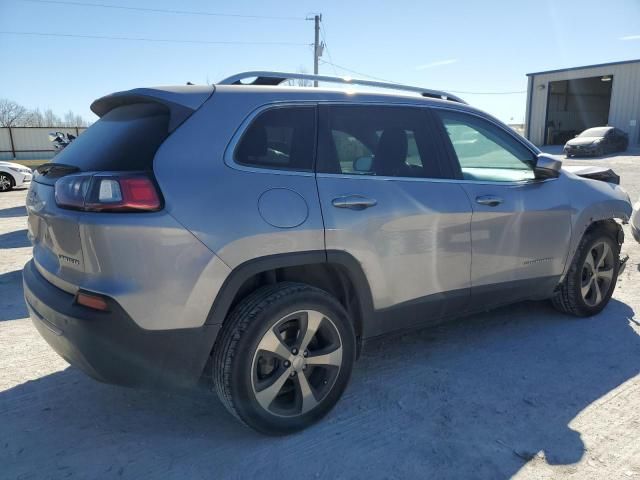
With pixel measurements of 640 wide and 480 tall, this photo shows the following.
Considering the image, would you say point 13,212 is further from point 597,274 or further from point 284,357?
point 597,274

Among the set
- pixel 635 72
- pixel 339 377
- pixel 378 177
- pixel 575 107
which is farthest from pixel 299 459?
pixel 575 107

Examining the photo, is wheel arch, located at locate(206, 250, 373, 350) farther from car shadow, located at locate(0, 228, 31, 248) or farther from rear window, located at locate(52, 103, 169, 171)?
car shadow, located at locate(0, 228, 31, 248)

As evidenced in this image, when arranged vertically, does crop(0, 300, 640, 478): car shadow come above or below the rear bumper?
below

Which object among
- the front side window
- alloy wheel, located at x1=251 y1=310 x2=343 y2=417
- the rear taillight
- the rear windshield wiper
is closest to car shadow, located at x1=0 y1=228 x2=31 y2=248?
the rear windshield wiper

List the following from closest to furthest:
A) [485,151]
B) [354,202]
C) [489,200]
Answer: [354,202] < [489,200] < [485,151]

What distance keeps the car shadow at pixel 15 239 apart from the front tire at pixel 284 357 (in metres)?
6.05

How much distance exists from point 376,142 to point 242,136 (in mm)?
895

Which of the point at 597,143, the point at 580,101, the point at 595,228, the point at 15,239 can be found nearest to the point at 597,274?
the point at 595,228

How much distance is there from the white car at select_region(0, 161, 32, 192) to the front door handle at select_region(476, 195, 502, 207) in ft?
50.8

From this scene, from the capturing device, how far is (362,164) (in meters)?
2.88

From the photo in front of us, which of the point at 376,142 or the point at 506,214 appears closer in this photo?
the point at 376,142

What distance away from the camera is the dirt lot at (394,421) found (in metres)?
2.42

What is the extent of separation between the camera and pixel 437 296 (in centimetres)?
318

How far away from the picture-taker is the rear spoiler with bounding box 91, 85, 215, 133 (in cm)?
236
